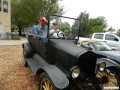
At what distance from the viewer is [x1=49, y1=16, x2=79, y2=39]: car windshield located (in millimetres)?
5797

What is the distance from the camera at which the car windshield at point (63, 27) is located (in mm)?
5797

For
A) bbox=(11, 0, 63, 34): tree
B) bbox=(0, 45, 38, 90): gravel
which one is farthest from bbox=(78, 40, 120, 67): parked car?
bbox=(11, 0, 63, 34): tree

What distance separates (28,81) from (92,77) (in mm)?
2326

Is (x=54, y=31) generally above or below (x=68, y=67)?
above

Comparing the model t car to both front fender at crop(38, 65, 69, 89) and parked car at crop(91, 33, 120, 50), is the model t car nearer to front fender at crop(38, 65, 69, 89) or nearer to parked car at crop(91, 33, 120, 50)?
front fender at crop(38, 65, 69, 89)

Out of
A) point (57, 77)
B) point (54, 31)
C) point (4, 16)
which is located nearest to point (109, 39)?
point (54, 31)

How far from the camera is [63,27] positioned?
614 centimetres

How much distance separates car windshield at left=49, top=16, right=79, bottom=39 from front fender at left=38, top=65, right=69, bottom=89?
4.43 ft

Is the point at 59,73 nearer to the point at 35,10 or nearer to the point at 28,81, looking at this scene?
the point at 28,81

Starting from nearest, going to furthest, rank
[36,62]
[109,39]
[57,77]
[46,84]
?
[57,77] → [46,84] → [36,62] → [109,39]

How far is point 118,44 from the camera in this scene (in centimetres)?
1650

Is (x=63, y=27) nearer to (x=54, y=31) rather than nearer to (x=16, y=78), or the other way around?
(x=54, y=31)

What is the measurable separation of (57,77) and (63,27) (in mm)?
2239

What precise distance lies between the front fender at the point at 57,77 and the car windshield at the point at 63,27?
135cm
